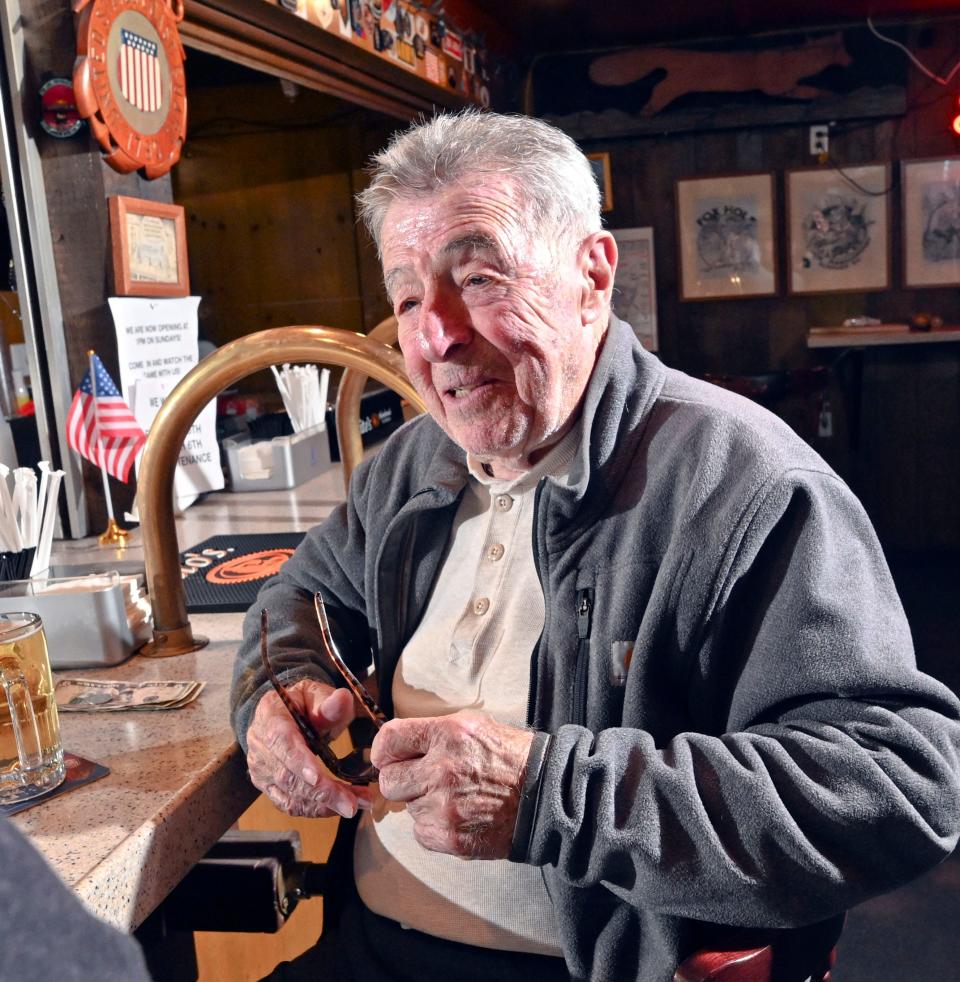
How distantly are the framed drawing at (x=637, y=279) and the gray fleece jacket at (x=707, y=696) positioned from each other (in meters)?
5.07

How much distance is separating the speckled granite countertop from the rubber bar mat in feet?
0.40

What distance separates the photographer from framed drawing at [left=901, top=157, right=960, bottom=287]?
5895mm

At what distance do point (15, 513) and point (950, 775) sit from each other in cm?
128

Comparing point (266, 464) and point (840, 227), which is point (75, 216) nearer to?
point (266, 464)

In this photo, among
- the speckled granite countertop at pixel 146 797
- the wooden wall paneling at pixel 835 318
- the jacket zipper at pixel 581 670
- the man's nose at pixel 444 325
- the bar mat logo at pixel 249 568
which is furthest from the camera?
the wooden wall paneling at pixel 835 318

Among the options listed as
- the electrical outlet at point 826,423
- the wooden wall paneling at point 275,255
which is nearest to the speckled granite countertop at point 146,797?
the wooden wall paneling at point 275,255

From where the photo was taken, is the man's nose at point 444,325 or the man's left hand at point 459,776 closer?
the man's left hand at point 459,776

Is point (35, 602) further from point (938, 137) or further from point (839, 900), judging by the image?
point (938, 137)

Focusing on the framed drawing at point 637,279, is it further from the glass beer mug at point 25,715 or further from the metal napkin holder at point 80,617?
the glass beer mug at point 25,715

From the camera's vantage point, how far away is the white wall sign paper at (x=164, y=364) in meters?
2.39

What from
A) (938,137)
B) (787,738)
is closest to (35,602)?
(787,738)

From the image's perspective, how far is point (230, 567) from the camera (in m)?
1.99

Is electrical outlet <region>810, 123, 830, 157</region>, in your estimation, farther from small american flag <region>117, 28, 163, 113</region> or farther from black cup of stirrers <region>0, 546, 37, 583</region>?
black cup of stirrers <region>0, 546, 37, 583</region>

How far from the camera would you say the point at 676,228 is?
6.26m
